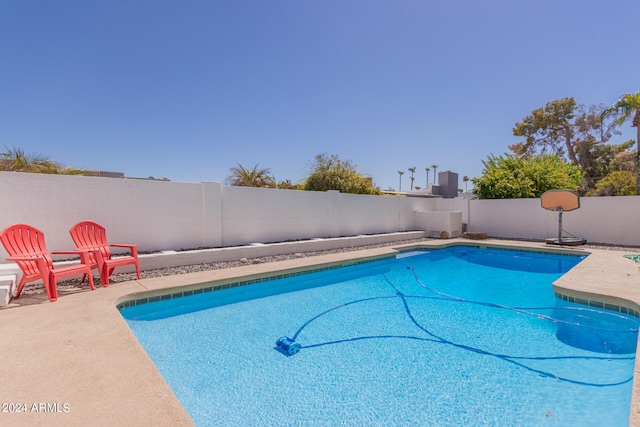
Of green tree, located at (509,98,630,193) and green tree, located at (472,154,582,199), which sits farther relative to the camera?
green tree, located at (509,98,630,193)

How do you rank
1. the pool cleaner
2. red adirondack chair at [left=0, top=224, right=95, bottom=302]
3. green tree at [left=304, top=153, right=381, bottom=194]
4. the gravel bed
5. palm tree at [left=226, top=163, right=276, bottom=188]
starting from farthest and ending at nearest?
green tree at [left=304, top=153, right=381, bottom=194] → palm tree at [left=226, top=163, right=276, bottom=188] → the gravel bed → red adirondack chair at [left=0, top=224, right=95, bottom=302] → the pool cleaner

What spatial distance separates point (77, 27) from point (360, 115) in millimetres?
11579

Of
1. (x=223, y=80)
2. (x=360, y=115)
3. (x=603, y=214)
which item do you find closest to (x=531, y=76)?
(x=603, y=214)

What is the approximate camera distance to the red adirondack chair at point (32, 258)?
14.0 feet

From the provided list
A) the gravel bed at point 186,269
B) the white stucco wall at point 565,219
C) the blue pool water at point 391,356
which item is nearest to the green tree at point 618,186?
the white stucco wall at point 565,219

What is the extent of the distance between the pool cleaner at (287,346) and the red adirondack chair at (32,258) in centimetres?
355

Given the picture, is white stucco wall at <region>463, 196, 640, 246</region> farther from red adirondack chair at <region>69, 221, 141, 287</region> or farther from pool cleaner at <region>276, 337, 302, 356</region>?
red adirondack chair at <region>69, 221, 141, 287</region>

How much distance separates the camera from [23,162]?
924 cm

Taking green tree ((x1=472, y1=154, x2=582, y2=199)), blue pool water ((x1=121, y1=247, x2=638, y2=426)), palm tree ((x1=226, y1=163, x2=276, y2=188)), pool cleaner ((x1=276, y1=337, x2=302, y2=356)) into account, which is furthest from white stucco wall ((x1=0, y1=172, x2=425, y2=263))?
green tree ((x1=472, y1=154, x2=582, y2=199))

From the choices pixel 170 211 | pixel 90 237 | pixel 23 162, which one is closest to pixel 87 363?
pixel 90 237

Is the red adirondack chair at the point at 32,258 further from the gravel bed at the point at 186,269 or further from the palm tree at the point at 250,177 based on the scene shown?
the palm tree at the point at 250,177

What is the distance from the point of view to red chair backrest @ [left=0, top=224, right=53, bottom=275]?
4312mm

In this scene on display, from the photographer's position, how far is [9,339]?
311 centimetres

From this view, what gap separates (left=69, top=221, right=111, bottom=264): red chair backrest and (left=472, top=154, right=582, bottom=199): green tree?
16031 mm
